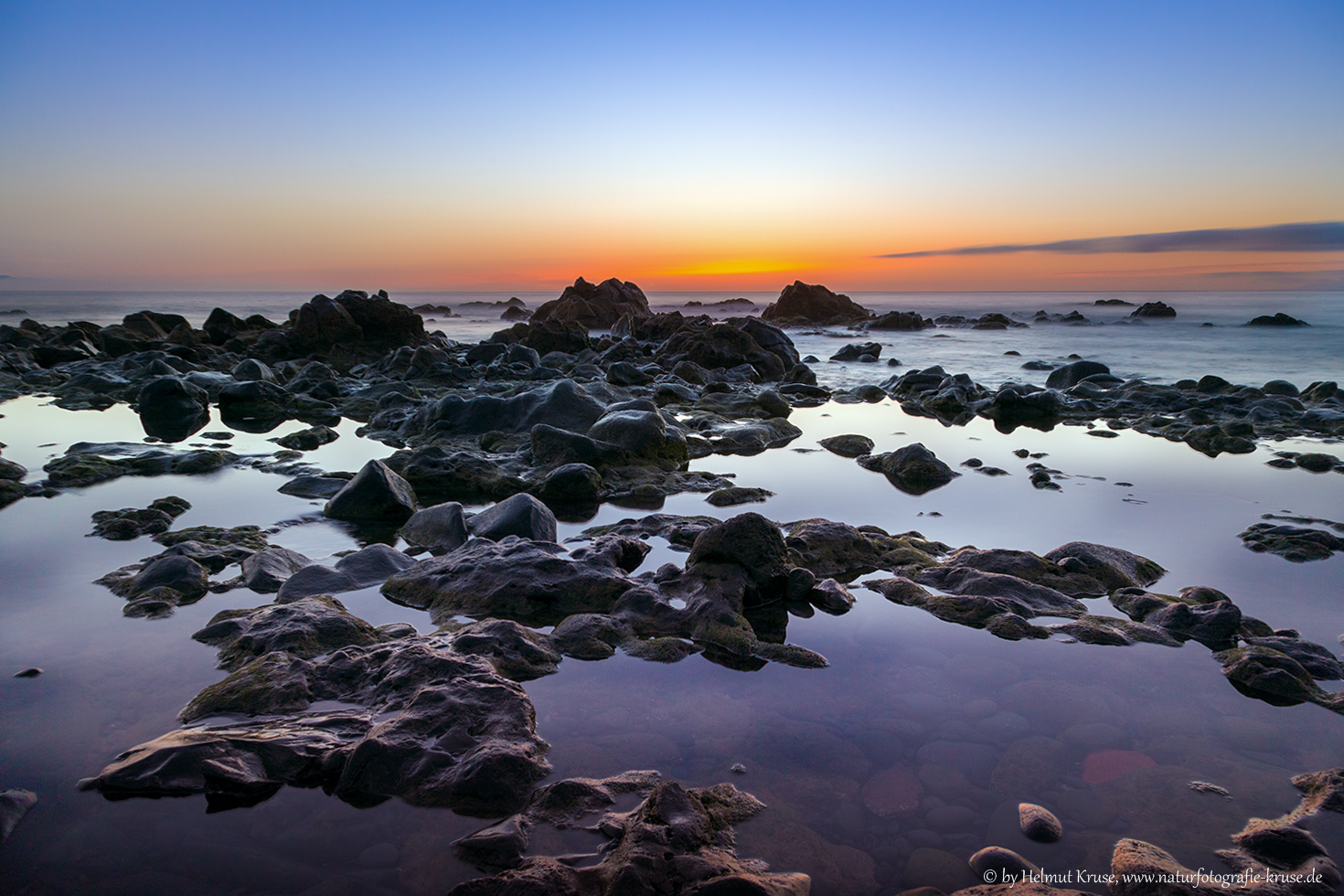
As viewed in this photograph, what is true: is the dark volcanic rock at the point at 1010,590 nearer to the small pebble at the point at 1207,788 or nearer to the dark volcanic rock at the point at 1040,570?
the dark volcanic rock at the point at 1040,570

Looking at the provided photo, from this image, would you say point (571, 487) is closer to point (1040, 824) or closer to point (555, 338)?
point (1040, 824)

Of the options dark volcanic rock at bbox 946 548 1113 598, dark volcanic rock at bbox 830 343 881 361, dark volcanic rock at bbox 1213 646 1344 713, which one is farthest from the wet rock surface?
dark volcanic rock at bbox 830 343 881 361

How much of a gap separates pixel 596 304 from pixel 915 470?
31.0m

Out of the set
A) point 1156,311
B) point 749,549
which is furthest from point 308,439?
point 1156,311

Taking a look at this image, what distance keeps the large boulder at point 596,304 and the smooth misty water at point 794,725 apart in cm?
3016

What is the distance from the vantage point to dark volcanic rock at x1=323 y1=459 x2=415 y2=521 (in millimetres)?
5637

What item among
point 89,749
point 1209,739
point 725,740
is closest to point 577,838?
point 725,740

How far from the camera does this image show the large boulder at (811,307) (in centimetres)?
4319

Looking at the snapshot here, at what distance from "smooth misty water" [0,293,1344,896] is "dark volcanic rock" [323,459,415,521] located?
0.18 m

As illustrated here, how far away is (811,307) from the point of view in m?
43.3

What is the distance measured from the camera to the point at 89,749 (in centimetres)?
267

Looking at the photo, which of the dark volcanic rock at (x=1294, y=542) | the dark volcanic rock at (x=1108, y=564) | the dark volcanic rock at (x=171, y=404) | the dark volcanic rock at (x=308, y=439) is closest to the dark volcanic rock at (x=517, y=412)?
the dark volcanic rock at (x=308, y=439)

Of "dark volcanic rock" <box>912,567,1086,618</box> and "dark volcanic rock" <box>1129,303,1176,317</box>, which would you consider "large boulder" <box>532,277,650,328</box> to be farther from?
"dark volcanic rock" <box>912,567,1086,618</box>

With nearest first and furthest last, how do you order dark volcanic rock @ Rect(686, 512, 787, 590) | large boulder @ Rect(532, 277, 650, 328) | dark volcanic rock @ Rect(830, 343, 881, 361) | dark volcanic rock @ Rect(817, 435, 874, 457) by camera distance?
dark volcanic rock @ Rect(686, 512, 787, 590)
dark volcanic rock @ Rect(817, 435, 874, 457)
dark volcanic rock @ Rect(830, 343, 881, 361)
large boulder @ Rect(532, 277, 650, 328)
